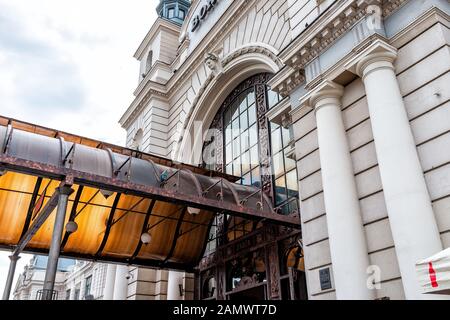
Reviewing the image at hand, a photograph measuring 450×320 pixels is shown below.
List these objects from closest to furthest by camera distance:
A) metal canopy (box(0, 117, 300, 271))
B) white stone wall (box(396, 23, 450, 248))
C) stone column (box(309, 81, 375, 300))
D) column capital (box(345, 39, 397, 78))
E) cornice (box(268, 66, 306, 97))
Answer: white stone wall (box(396, 23, 450, 248))
stone column (box(309, 81, 375, 300))
column capital (box(345, 39, 397, 78))
metal canopy (box(0, 117, 300, 271))
cornice (box(268, 66, 306, 97))

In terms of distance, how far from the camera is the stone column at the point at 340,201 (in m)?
8.93

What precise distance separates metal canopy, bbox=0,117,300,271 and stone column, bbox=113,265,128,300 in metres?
4.28

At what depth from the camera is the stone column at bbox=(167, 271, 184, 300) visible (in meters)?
17.4

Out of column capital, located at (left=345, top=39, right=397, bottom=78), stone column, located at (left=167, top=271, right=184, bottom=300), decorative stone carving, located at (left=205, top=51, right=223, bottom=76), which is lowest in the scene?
stone column, located at (left=167, top=271, right=184, bottom=300)

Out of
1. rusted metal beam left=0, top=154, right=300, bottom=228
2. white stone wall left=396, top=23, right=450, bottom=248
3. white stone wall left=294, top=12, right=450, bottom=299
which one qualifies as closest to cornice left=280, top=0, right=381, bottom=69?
white stone wall left=294, top=12, right=450, bottom=299

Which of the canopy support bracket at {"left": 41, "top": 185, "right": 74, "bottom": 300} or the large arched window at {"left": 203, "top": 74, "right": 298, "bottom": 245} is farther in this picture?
the large arched window at {"left": 203, "top": 74, "right": 298, "bottom": 245}

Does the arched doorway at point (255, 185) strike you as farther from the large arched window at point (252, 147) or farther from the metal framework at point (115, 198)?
the metal framework at point (115, 198)

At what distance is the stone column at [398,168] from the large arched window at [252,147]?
497 centimetres

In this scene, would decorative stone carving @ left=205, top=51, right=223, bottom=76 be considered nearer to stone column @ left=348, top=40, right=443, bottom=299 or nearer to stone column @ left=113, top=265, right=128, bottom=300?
stone column @ left=348, top=40, right=443, bottom=299

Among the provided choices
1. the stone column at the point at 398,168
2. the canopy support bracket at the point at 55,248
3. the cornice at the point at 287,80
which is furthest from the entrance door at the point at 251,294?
the canopy support bracket at the point at 55,248

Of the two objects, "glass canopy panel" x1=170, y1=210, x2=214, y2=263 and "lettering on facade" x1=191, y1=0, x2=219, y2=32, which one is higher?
"lettering on facade" x1=191, y1=0, x2=219, y2=32

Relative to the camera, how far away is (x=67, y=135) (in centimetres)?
1417

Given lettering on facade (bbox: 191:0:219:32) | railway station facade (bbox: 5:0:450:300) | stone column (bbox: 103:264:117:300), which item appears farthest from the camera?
stone column (bbox: 103:264:117:300)

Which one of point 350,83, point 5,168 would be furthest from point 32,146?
point 350,83
